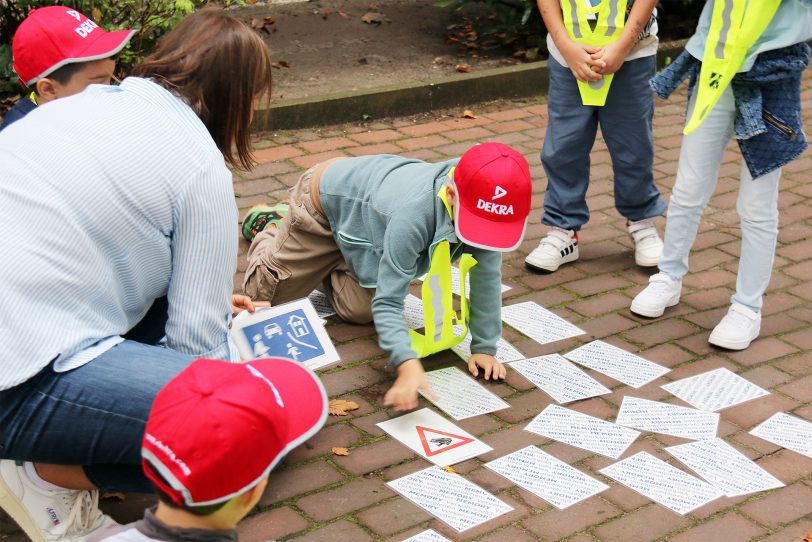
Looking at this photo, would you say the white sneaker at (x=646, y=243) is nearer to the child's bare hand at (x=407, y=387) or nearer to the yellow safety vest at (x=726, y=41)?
the yellow safety vest at (x=726, y=41)

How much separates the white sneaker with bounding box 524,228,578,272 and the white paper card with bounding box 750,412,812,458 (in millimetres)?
1340

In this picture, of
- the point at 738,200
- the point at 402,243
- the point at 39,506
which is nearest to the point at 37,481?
the point at 39,506

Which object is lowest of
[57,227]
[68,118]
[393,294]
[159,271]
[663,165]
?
[663,165]

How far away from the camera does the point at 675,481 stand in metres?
3.29

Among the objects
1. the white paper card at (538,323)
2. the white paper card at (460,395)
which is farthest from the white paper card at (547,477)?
the white paper card at (538,323)

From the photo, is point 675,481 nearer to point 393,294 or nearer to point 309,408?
point 393,294

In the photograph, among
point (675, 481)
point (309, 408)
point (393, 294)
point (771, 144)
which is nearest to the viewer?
point (309, 408)

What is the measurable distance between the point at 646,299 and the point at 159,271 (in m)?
2.32

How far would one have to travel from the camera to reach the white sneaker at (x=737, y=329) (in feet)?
13.6

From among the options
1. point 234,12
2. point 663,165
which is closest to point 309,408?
point 663,165

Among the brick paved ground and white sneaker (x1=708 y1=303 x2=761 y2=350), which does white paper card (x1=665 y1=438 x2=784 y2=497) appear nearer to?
the brick paved ground

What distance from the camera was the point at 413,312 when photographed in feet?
14.2

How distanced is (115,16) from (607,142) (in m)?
2.87

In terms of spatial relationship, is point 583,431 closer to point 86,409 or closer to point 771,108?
point 771,108
